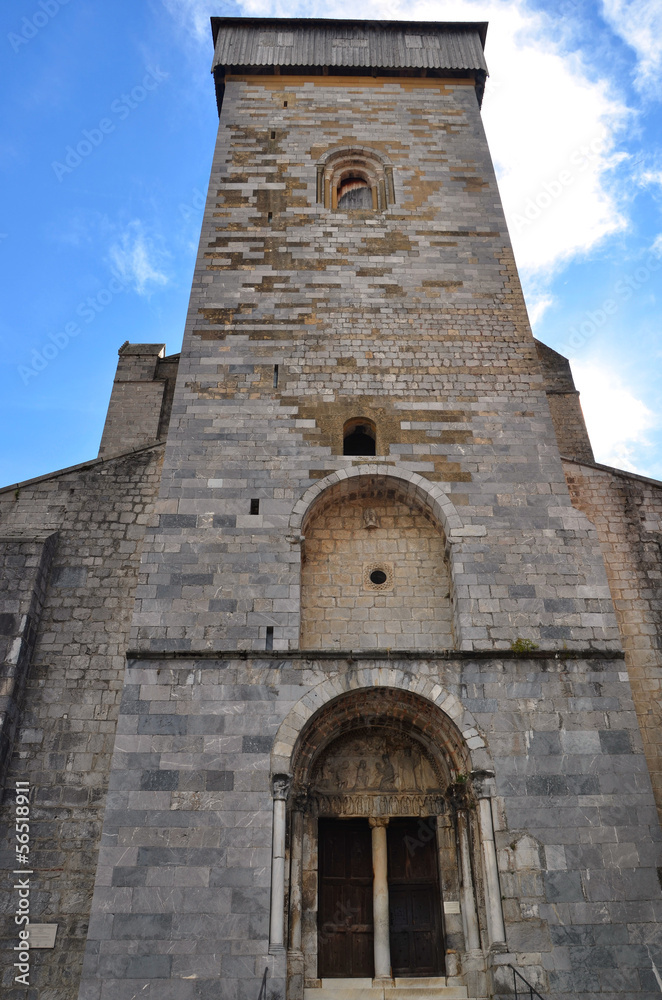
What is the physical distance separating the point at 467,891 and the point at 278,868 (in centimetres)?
207

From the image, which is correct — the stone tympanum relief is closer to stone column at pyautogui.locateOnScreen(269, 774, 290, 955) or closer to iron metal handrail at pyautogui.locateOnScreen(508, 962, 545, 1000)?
stone column at pyautogui.locateOnScreen(269, 774, 290, 955)

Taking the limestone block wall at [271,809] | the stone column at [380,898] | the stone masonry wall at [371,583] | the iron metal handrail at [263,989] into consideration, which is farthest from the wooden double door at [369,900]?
the stone masonry wall at [371,583]

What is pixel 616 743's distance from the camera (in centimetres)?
826

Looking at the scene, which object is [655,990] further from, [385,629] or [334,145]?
[334,145]

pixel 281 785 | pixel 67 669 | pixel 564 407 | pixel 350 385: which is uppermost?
pixel 564 407

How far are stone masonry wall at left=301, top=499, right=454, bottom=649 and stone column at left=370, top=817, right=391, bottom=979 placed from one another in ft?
6.82

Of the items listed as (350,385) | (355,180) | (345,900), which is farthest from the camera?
(355,180)

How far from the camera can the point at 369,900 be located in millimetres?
8586

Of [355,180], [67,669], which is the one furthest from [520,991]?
[355,180]

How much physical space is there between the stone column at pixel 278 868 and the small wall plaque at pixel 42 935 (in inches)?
88.6

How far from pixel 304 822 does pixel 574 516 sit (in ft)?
16.3

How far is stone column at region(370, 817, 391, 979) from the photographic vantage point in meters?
8.05

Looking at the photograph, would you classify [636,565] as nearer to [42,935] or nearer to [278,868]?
[278,868]

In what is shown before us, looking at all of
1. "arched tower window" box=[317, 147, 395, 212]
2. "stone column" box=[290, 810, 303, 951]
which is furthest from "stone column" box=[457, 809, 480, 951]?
"arched tower window" box=[317, 147, 395, 212]
